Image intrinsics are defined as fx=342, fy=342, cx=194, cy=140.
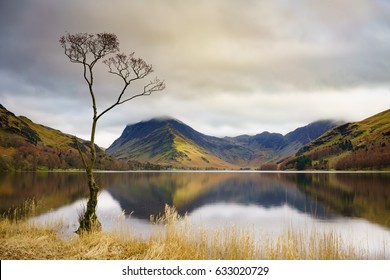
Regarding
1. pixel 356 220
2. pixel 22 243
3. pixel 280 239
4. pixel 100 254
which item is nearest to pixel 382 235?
pixel 356 220

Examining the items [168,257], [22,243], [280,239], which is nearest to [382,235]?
[280,239]

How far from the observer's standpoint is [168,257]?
13.5 meters

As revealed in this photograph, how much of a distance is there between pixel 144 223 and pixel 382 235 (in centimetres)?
2151

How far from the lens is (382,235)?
2712cm

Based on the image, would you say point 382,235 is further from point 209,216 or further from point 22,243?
point 22,243

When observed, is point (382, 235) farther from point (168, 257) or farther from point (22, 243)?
point (22, 243)
